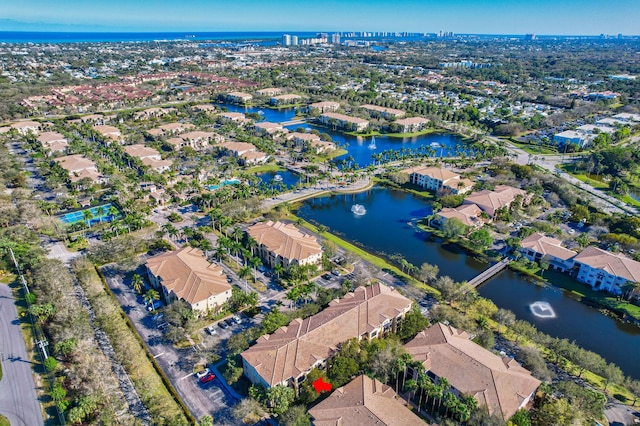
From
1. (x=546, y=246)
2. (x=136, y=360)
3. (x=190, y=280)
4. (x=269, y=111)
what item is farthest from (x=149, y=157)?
(x=546, y=246)

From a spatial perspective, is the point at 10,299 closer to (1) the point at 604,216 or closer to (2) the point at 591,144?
(1) the point at 604,216

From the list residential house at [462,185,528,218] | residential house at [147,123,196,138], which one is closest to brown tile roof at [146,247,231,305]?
residential house at [462,185,528,218]

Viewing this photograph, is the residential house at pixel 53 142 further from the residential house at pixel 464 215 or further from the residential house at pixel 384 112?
the residential house at pixel 384 112

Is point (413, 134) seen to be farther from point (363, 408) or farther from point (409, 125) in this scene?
point (363, 408)

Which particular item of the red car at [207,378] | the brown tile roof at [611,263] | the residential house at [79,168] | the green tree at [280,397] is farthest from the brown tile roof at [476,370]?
the residential house at [79,168]

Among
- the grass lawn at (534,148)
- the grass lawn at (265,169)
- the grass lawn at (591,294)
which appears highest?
the grass lawn at (534,148)
